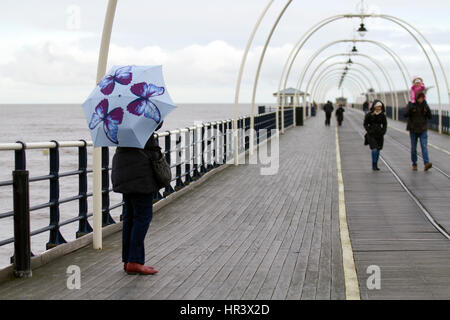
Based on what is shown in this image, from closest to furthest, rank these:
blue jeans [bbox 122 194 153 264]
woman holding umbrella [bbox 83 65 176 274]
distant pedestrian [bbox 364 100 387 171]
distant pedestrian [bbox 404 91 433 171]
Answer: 1. woman holding umbrella [bbox 83 65 176 274]
2. blue jeans [bbox 122 194 153 264]
3. distant pedestrian [bbox 404 91 433 171]
4. distant pedestrian [bbox 364 100 387 171]

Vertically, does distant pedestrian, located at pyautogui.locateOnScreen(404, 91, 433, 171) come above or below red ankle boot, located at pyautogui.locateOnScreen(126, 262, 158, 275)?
above

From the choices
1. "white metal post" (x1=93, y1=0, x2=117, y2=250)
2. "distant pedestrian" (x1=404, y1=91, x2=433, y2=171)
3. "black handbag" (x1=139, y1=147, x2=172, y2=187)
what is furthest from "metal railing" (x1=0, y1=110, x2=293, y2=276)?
"distant pedestrian" (x1=404, y1=91, x2=433, y2=171)

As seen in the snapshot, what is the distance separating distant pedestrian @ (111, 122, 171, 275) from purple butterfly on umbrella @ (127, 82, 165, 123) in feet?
0.50

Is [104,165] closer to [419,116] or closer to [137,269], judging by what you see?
[137,269]

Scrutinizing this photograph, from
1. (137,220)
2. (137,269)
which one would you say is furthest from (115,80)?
(137,269)

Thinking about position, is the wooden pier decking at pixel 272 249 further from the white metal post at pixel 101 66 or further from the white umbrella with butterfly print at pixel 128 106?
the white umbrella with butterfly print at pixel 128 106

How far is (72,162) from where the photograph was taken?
51.1 meters

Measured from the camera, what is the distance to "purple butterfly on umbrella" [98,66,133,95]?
611 cm

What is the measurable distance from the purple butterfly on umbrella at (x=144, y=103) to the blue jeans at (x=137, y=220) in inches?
30.7

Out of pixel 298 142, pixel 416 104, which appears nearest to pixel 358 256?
pixel 416 104

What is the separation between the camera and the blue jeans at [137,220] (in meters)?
6.36

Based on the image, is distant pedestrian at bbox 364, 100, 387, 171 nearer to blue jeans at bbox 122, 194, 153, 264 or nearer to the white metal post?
the white metal post

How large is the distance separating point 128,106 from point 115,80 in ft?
1.03

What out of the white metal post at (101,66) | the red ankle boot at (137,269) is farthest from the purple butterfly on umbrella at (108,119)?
→ the white metal post at (101,66)
